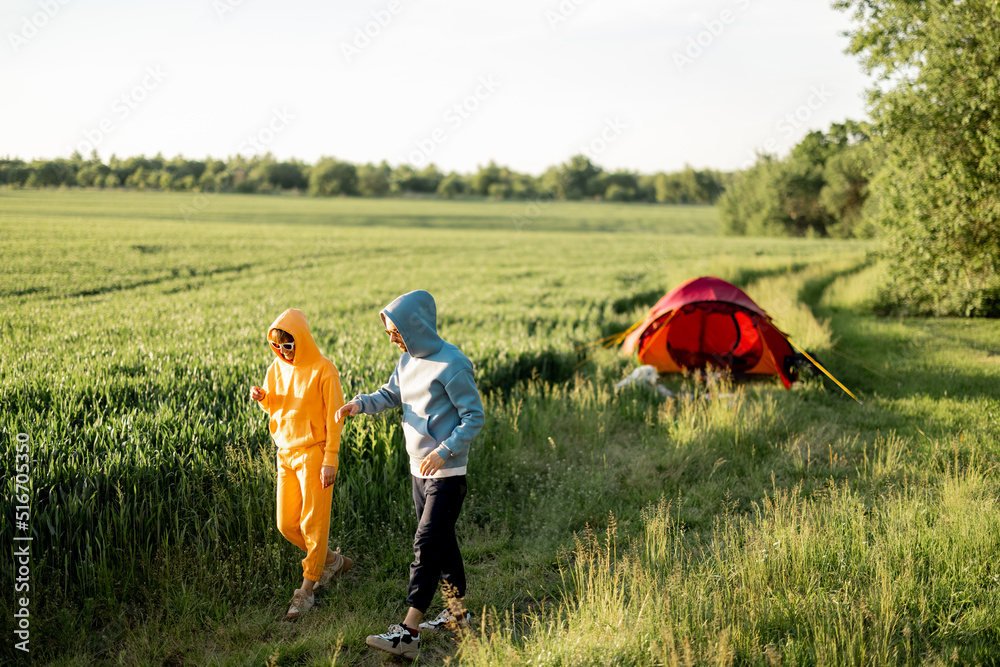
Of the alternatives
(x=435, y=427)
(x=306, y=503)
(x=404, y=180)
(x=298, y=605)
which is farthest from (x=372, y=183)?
(x=435, y=427)

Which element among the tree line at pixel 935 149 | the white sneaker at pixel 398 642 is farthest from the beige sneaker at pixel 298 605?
the tree line at pixel 935 149

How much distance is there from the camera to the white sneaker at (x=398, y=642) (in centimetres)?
372

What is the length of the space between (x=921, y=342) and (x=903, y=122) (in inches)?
205

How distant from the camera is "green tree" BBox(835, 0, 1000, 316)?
1290 cm

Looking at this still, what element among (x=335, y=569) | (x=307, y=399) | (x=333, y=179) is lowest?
(x=335, y=569)

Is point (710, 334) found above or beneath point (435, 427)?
beneath

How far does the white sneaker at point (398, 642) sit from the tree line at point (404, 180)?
74491mm

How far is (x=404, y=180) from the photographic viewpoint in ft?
366

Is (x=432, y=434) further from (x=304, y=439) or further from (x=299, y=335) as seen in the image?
(x=299, y=335)

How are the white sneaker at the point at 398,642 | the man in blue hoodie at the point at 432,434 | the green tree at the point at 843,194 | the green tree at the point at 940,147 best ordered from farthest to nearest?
1. the green tree at the point at 843,194
2. the green tree at the point at 940,147
3. the man in blue hoodie at the point at 432,434
4. the white sneaker at the point at 398,642

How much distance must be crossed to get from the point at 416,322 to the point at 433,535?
1.36m

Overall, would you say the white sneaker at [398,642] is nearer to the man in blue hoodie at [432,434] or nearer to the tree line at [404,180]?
the man in blue hoodie at [432,434]

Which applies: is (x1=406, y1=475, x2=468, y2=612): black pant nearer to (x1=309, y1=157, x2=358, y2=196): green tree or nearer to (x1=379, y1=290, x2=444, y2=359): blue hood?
(x1=379, y1=290, x2=444, y2=359): blue hood

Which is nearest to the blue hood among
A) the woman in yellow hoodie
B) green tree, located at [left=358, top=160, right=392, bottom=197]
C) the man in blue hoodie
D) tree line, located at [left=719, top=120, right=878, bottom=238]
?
the man in blue hoodie
